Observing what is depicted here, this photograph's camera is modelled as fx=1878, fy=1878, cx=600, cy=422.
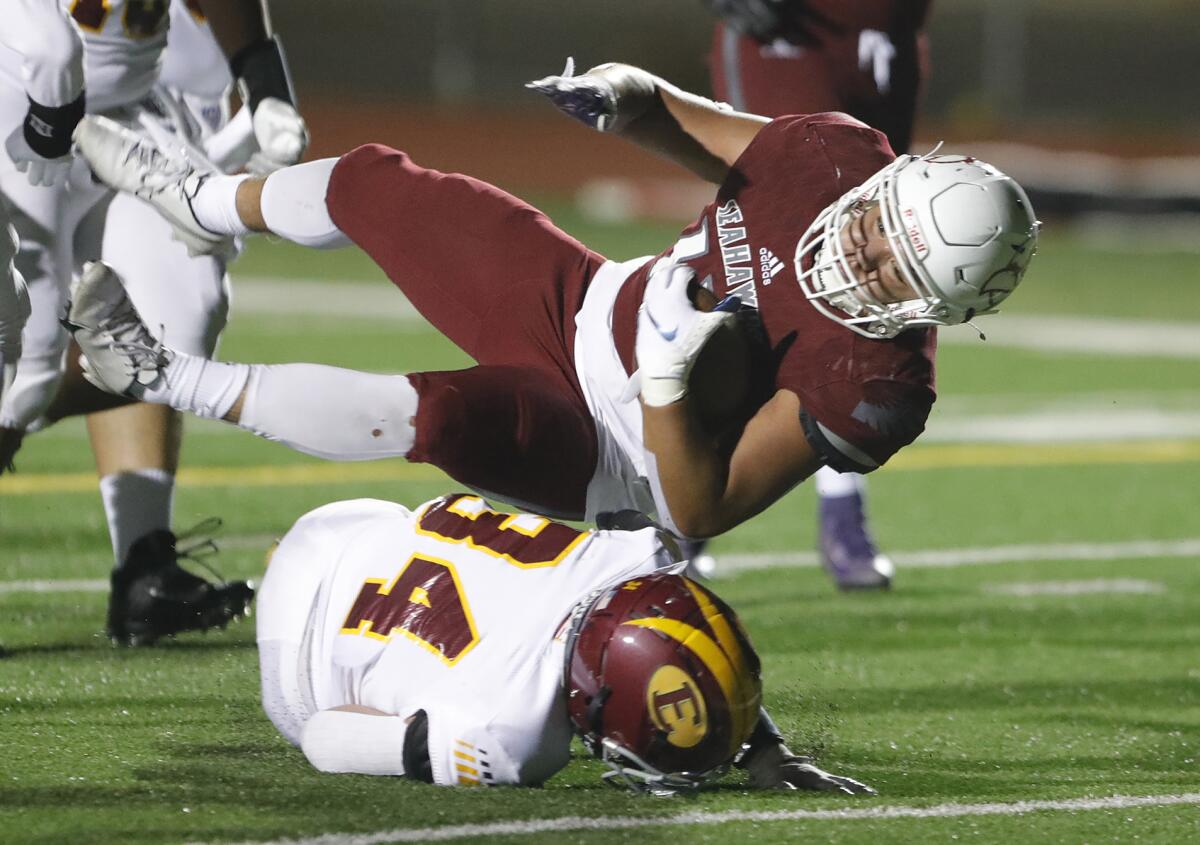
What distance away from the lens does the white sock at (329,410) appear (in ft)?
10.8

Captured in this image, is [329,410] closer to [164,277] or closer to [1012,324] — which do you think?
[164,277]

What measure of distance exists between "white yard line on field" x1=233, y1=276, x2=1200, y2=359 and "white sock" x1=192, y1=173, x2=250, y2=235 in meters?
7.17

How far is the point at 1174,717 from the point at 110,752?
210 cm

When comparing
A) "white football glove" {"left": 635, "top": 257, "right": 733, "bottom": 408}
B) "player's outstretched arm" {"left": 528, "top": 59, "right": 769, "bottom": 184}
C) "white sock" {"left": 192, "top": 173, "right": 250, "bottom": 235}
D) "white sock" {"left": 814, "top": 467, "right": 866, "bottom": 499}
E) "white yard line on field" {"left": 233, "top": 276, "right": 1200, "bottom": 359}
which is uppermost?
"player's outstretched arm" {"left": 528, "top": 59, "right": 769, "bottom": 184}

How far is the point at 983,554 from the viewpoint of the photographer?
565 centimetres

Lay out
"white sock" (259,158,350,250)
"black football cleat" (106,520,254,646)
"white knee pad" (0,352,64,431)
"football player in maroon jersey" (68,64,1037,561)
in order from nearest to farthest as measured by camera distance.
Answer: "football player in maroon jersey" (68,64,1037,561), "white sock" (259,158,350,250), "white knee pad" (0,352,64,431), "black football cleat" (106,520,254,646)

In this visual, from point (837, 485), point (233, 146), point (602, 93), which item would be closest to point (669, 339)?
point (602, 93)

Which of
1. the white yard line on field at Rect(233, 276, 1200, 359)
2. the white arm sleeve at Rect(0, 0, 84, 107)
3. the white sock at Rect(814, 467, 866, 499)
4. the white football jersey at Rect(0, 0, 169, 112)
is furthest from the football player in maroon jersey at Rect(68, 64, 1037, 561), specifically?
the white yard line on field at Rect(233, 276, 1200, 359)

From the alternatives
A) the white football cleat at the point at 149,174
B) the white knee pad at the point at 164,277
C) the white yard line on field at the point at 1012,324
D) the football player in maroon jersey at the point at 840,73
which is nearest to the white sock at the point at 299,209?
the white football cleat at the point at 149,174

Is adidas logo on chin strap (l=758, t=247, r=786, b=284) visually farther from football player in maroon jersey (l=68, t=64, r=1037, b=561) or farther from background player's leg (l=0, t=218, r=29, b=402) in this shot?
background player's leg (l=0, t=218, r=29, b=402)

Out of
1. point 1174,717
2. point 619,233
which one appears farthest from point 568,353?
point 619,233

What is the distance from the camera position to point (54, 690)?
3654 mm

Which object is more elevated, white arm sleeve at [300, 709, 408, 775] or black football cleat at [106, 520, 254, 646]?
white arm sleeve at [300, 709, 408, 775]

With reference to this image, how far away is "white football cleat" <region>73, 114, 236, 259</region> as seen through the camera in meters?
3.83
